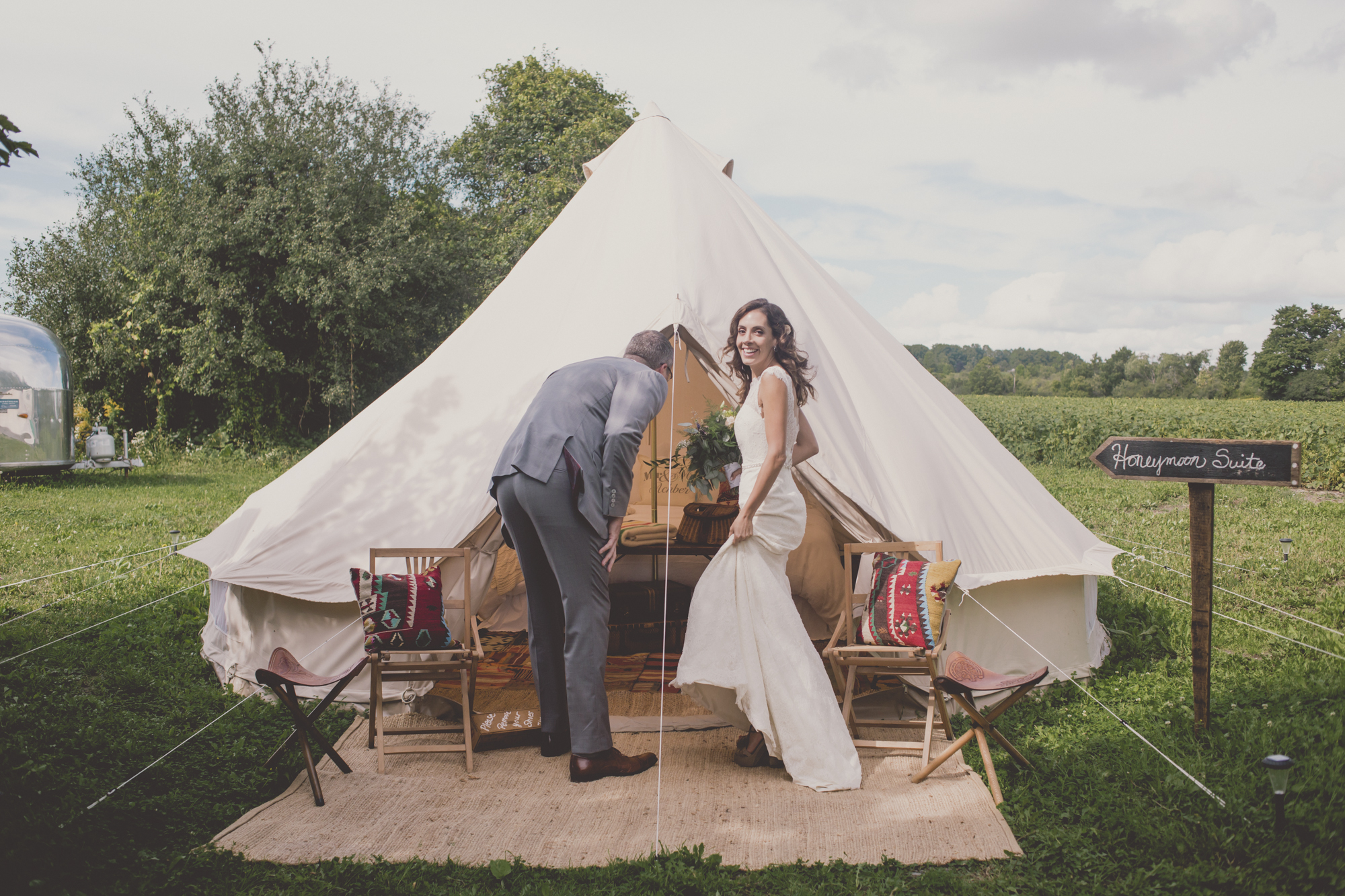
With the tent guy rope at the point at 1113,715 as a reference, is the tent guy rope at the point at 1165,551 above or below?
above

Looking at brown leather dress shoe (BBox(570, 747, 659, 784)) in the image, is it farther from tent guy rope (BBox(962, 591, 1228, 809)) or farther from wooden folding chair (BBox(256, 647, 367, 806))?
tent guy rope (BBox(962, 591, 1228, 809))

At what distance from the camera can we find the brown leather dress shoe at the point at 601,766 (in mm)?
3154

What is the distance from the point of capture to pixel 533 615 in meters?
3.29

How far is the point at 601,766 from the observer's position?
125 inches

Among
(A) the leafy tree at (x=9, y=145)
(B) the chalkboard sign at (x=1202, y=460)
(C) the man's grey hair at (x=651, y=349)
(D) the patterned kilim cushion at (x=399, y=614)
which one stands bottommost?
(D) the patterned kilim cushion at (x=399, y=614)

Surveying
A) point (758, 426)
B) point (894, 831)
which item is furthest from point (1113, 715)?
point (758, 426)

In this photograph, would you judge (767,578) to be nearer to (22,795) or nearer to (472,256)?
(22,795)

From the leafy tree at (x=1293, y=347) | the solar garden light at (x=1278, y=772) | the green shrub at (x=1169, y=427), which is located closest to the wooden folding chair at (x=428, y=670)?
the solar garden light at (x=1278, y=772)

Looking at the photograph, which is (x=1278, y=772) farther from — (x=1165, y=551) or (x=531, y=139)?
(x=531, y=139)

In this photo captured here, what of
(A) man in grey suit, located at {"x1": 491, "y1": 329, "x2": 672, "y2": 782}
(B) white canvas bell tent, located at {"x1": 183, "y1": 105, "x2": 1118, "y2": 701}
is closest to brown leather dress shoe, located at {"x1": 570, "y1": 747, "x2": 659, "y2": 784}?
(A) man in grey suit, located at {"x1": 491, "y1": 329, "x2": 672, "y2": 782}

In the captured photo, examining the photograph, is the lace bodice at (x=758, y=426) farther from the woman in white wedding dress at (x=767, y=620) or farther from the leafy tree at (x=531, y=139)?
the leafy tree at (x=531, y=139)

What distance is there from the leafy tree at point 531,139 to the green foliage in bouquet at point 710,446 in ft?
48.2

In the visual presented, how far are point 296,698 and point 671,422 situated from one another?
6.28 ft

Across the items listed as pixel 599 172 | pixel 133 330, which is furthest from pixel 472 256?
pixel 599 172
